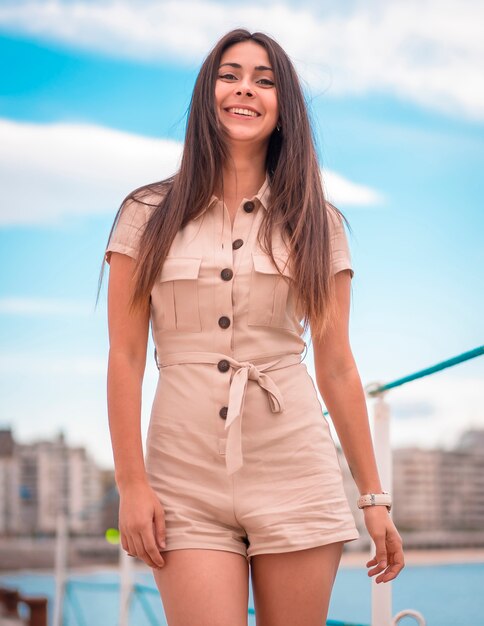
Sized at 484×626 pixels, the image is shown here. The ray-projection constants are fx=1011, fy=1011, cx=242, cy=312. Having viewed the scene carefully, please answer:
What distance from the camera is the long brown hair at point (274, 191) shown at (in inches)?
76.9

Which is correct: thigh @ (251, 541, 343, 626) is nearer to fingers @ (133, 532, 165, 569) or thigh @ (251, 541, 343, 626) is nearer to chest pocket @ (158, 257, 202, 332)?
fingers @ (133, 532, 165, 569)

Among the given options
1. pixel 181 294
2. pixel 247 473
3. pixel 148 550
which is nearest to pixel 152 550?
pixel 148 550

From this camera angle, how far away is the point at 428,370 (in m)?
2.35

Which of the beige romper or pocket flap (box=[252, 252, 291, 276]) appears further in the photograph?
pocket flap (box=[252, 252, 291, 276])

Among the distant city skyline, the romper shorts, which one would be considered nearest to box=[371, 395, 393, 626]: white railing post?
the romper shorts

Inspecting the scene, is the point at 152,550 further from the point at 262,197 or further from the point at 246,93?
the point at 246,93

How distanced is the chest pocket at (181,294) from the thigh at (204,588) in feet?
1.38

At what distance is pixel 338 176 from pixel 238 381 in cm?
5718

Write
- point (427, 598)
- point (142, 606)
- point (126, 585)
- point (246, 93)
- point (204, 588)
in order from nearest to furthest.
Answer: point (204, 588) → point (246, 93) → point (427, 598) → point (142, 606) → point (126, 585)

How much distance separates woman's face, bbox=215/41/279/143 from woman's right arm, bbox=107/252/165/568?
0.38 m

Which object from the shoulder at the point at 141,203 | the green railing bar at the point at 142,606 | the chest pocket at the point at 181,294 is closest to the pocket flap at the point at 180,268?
the chest pocket at the point at 181,294

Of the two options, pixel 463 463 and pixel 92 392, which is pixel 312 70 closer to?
pixel 463 463

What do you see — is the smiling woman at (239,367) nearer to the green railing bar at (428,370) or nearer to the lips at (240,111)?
the lips at (240,111)

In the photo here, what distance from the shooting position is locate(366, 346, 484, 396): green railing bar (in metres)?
2.16
